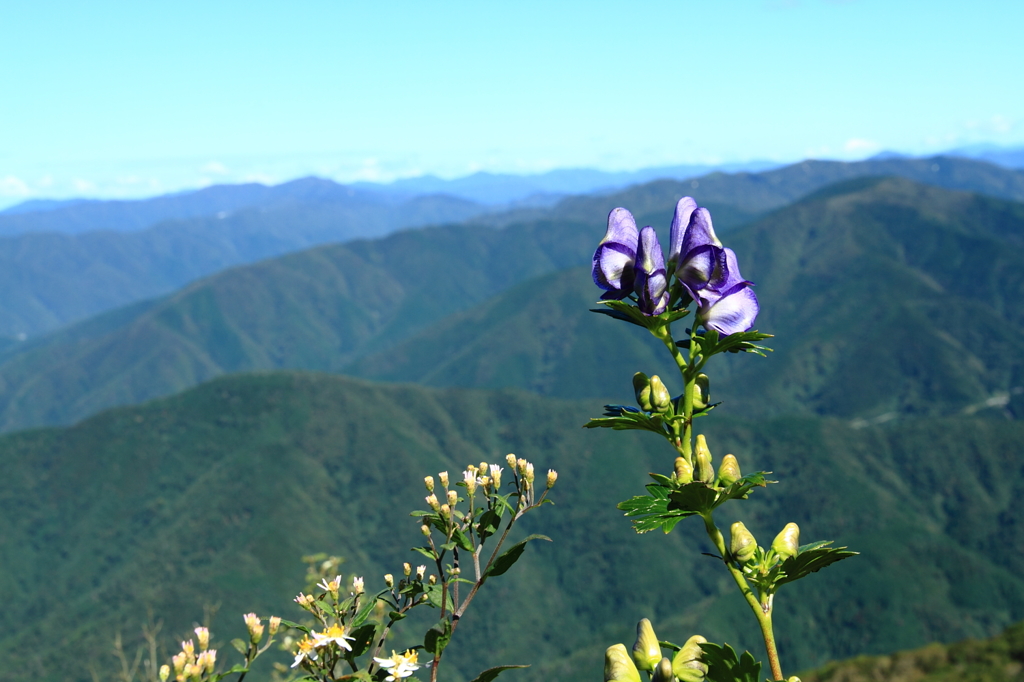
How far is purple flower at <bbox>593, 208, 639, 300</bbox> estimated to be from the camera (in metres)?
4.05

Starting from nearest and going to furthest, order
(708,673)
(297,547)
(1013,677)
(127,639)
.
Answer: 1. (708,673)
2. (1013,677)
3. (127,639)
4. (297,547)

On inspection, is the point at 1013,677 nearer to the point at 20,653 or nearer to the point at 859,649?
the point at 859,649

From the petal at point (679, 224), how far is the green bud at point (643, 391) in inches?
25.6

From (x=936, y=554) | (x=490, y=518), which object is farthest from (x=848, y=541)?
(x=490, y=518)

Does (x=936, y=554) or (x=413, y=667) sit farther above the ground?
(x=413, y=667)

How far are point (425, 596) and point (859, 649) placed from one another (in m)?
200

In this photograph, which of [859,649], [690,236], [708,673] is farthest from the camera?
[859,649]

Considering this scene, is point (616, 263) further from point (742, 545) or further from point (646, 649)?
point (646, 649)

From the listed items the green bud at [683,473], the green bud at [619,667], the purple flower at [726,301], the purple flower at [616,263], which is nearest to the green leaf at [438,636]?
the green bud at [619,667]

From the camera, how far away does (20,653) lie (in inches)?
6521

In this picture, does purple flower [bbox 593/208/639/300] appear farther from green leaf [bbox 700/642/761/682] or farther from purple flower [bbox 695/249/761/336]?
green leaf [bbox 700/642/761/682]

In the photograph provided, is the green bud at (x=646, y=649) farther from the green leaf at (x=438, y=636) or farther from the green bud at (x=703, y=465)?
the green leaf at (x=438, y=636)

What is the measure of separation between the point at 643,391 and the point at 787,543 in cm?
101

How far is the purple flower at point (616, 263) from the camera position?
4.05 meters
